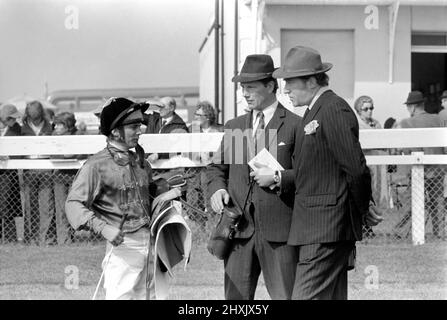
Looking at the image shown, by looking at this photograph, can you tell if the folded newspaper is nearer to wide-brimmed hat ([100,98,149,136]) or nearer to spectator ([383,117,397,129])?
wide-brimmed hat ([100,98,149,136])

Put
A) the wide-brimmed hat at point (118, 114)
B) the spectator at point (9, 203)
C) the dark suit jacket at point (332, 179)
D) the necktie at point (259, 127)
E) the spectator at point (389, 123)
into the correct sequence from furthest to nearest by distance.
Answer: the spectator at point (389, 123) → the spectator at point (9, 203) → the necktie at point (259, 127) → the wide-brimmed hat at point (118, 114) → the dark suit jacket at point (332, 179)

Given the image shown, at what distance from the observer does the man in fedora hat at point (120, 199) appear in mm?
5789

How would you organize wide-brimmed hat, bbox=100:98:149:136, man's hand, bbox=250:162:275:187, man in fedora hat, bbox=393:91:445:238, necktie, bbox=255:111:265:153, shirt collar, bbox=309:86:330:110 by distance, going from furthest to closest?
man in fedora hat, bbox=393:91:445:238 → necktie, bbox=255:111:265:153 → wide-brimmed hat, bbox=100:98:149:136 → man's hand, bbox=250:162:275:187 → shirt collar, bbox=309:86:330:110

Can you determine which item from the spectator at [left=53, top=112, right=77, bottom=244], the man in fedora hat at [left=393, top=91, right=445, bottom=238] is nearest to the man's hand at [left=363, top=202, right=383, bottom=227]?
the man in fedora hat at [left=393, top=91, right=445, bottom=238]

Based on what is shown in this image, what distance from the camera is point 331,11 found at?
13.2m

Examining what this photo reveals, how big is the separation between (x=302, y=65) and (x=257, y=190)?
91cm

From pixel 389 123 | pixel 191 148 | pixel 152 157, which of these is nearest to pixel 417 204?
pixel 191 148

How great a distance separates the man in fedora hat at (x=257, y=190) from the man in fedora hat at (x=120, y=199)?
1.77ft

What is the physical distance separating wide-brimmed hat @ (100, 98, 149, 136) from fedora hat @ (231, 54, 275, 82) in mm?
731

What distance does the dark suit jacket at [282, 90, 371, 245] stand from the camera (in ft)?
17.2

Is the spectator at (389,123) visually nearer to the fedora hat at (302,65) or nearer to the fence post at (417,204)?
the fence post at (417,204)

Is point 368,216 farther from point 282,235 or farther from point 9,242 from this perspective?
point 9,242

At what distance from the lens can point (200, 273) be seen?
8.88m

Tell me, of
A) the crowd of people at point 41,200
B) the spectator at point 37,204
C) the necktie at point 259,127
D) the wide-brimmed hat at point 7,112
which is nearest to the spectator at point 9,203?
the crowd of people at point 41,200
